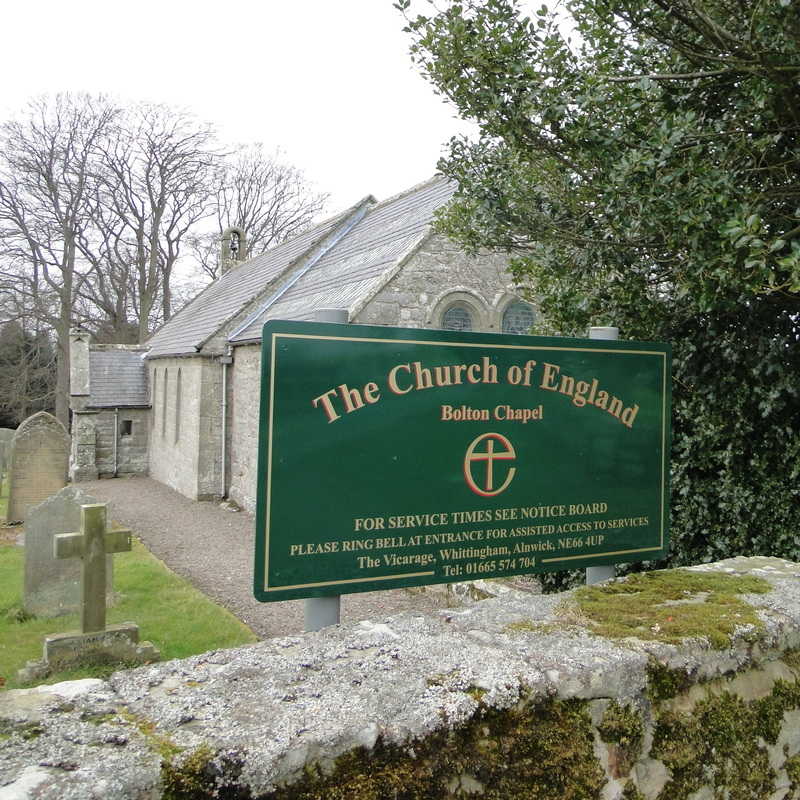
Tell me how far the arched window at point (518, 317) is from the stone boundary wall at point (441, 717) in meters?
10.1

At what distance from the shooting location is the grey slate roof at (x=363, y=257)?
522 inches

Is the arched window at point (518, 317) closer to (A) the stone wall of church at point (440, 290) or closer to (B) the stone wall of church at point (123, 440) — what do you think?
(A) the stone wall of church at point (440, 290)

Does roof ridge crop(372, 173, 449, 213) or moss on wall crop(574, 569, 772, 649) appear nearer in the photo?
moss on wall crop(574, 569, 772, 649)

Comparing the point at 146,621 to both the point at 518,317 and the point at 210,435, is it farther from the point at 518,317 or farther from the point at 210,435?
the point at 210,435

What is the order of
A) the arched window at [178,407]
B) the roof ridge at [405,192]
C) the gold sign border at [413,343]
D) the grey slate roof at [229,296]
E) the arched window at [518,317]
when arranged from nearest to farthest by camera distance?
the gold sign border at [413,343] → the arched window at [518,317] → the roof ridge at [405,192] → the grey slate roof at [229,296] → the arched window at [178,407]

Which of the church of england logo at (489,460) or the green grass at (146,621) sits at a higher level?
the church of england logo at (489,460)

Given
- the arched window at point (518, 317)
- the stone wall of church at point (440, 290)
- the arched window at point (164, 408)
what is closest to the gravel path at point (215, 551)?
the arched window at point (164, 408)

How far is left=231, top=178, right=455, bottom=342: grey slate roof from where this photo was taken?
43.5 ft

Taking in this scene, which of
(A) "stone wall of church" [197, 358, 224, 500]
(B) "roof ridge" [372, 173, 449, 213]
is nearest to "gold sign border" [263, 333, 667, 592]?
(B) "roof ridge" [372, 173, 449, 213]

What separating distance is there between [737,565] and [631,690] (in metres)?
1.57

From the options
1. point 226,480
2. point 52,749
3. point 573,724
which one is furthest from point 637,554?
point 226,480

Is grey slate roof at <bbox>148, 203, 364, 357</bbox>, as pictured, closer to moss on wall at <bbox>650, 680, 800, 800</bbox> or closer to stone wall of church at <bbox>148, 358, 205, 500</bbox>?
stone wall of church at <bbox>148, 358, 205, 500</bbox>

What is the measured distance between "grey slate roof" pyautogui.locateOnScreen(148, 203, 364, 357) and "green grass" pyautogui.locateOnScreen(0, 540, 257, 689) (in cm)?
914

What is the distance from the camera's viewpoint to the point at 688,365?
5.14 metres
